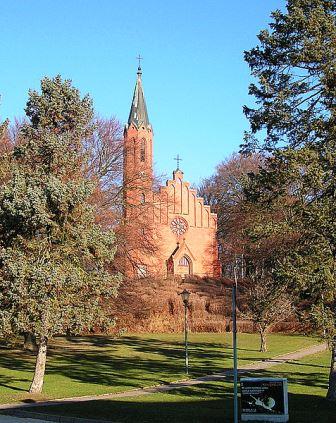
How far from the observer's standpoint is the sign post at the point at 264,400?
1230 centimetres

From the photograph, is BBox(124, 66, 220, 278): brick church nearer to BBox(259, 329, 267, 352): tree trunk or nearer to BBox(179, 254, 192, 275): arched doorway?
BBox(179, 254, 192, 275): arched doorway

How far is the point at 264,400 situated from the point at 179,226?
160 feet

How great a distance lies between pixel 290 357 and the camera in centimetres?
2830

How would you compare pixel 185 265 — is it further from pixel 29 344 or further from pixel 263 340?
pixel 29 344

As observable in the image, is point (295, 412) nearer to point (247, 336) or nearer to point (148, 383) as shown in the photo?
point (148, 383)

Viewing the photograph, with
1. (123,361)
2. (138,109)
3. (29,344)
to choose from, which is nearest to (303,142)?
(123,361)

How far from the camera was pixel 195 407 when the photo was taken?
1481cm

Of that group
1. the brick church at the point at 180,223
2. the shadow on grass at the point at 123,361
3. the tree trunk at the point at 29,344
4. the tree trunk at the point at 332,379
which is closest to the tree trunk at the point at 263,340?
the shadow on grass at the point at 123,361

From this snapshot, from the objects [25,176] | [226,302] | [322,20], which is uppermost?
[322,20]

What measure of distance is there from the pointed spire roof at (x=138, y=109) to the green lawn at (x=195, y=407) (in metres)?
46.9

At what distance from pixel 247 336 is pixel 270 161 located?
88.7 ft

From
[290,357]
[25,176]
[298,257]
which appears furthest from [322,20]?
[290,357]

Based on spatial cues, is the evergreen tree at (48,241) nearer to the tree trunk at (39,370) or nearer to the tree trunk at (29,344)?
the tree trunk at (39,370)

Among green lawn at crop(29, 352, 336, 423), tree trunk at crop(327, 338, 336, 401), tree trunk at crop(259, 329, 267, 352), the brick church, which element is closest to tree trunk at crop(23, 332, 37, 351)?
tree trunk at crop(259, 329, 267, 352)
